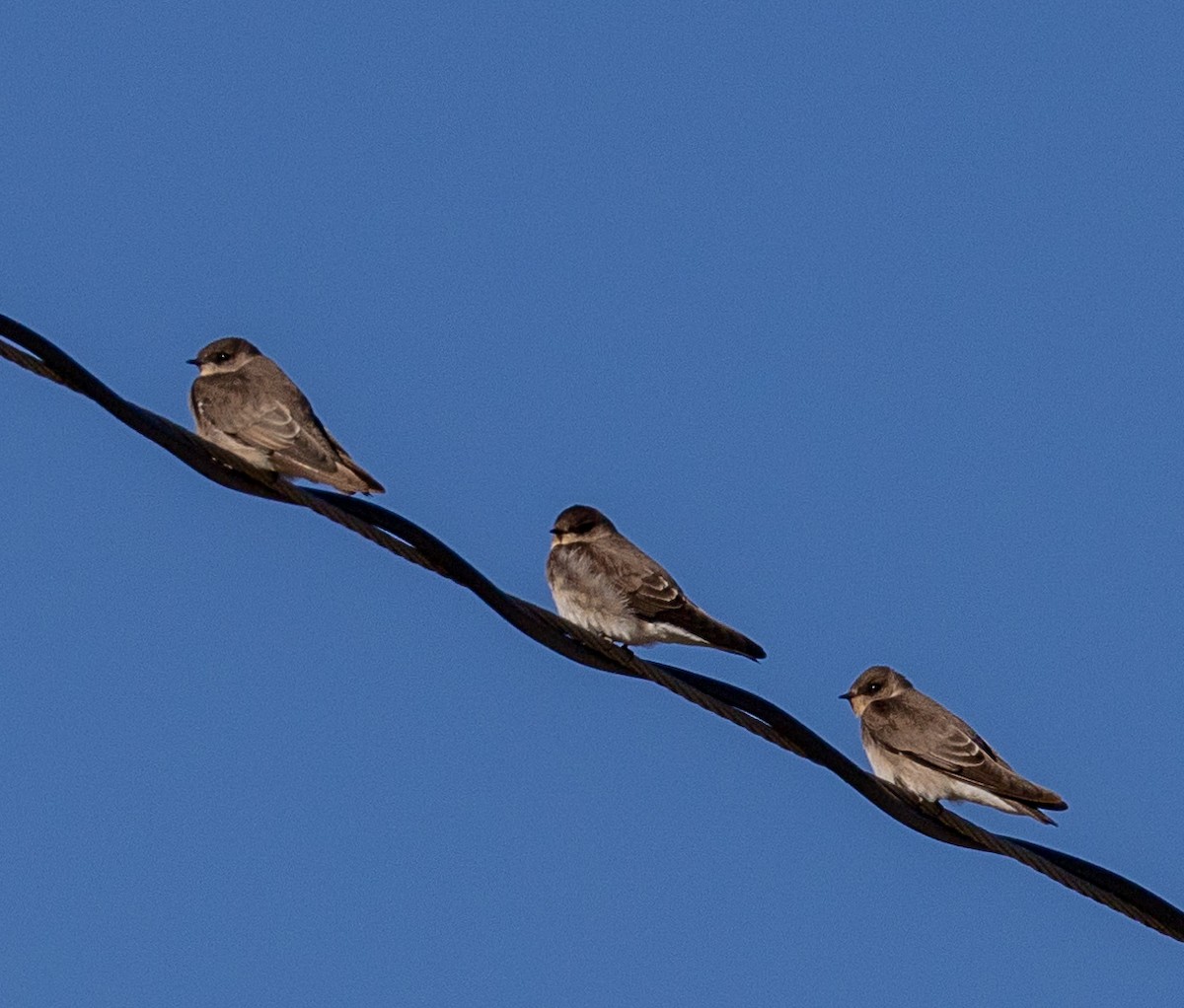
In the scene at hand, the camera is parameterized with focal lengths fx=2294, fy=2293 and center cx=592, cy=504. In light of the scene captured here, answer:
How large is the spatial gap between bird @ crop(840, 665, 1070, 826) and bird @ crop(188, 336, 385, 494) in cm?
393

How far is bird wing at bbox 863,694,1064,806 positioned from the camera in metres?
13.0

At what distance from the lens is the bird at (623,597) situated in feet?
42.6

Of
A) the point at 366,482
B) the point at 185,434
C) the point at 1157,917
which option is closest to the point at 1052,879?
the point at 1157,917

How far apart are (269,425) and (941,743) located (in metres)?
4.47

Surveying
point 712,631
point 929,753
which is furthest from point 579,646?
point 929,753

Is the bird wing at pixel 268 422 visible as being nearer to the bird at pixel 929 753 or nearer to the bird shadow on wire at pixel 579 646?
the bird shadow on wire at pixel 579 646

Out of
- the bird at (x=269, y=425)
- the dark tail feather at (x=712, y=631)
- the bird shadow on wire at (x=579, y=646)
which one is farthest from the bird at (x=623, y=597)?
the bird shadow on wire at (x=579, y=646)

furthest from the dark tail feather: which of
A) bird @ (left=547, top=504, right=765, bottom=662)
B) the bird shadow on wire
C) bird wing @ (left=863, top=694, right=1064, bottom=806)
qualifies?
the bird shadow on wire

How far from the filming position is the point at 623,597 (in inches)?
529

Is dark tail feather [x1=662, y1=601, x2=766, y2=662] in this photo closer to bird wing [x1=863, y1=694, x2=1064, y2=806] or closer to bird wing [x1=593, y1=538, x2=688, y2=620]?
bird wing [x1=593, y1=538, x2=688, y2=620]

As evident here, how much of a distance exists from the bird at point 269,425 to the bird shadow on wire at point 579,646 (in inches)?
118

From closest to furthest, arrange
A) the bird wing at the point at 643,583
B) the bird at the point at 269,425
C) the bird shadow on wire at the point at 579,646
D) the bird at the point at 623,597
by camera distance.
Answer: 1. the bird shadow on wire at the point at 579,646
2. the bird at the point at 269,425
3. the bird at the point at 623,597
4. the bird wing at the point at 643,583

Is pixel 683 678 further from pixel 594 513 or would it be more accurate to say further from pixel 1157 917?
pixel 594 513

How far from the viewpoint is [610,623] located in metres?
13.6
